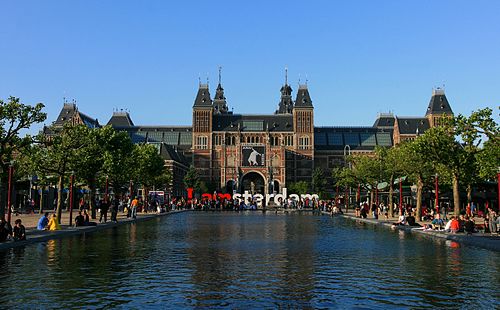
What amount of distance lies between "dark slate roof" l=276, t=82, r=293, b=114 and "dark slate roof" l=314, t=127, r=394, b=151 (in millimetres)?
13495

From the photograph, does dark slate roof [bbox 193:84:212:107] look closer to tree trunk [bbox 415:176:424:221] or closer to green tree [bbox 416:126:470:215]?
tree trunk [bbox 415:176:424:221]

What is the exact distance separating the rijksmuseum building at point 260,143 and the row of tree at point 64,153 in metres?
83.1

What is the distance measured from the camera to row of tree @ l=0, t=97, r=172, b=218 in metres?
31.3

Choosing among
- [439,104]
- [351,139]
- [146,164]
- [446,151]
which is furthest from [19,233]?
[351,139]

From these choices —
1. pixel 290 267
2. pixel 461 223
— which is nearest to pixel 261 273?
pixel 290 267

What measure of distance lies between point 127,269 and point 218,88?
169 metres

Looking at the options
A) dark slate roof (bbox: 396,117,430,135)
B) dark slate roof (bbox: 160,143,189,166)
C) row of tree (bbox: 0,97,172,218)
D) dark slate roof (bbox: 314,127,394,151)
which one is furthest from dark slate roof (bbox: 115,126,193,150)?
row of tree (bbox: 0,97,172,218)

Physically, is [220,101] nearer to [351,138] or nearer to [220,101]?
[220,101]

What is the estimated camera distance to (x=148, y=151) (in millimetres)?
71750

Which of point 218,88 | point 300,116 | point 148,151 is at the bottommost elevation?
point 148,151

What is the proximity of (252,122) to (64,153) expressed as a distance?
118 metres

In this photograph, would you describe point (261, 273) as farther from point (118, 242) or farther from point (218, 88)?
point (218, 88)

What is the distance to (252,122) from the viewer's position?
157500 mm

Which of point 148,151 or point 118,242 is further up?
point 148,151
